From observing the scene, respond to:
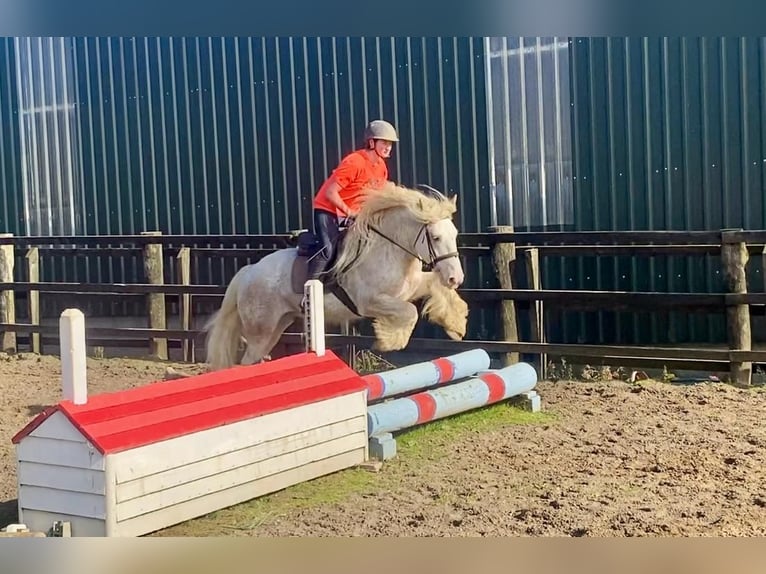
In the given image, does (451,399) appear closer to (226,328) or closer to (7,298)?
(226,328)

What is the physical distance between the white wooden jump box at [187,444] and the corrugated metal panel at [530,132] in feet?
2.39

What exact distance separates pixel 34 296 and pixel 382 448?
114 cm

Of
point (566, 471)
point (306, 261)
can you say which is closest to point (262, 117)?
point (306, 261)

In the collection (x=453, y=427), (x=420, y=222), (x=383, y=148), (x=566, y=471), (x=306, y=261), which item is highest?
(x=383, y=148)

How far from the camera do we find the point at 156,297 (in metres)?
2.88

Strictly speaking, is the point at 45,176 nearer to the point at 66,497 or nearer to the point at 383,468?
the point at 66,497

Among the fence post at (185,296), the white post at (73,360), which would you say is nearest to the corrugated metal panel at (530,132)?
the fence post at (185,296)

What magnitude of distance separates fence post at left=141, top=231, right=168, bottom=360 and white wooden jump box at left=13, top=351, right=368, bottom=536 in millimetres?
305

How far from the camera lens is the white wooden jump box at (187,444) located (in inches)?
93.0

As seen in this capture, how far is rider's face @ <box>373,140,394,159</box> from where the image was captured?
2.80 metres

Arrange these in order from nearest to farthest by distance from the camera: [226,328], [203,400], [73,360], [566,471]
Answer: [73,360], [203,400], [566,471], [226,328]

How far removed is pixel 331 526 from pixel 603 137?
1.37 metres

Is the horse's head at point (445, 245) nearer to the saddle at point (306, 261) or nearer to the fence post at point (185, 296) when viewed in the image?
the saddle at point (306, 261)

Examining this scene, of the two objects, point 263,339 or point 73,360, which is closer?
point 73,360
